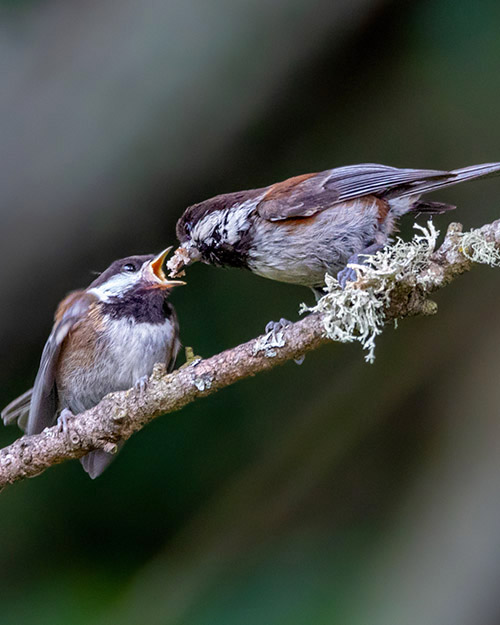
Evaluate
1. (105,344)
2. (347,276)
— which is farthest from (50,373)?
(347,276)

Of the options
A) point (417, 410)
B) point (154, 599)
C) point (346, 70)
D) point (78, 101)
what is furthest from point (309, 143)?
point (154, 599)

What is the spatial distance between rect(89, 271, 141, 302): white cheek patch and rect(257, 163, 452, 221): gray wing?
523mm

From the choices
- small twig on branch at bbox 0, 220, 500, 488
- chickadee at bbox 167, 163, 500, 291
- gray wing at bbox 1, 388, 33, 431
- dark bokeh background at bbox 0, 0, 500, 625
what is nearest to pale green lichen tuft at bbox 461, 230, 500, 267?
small twig on branch at bbox 0, 220, 500, 488

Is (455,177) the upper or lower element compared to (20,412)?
upper

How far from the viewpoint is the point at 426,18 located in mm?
2703

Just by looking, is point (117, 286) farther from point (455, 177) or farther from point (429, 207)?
point (455, 177)

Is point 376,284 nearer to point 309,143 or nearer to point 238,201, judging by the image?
point 238,201

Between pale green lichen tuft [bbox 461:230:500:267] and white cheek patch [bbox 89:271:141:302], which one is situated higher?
white cheek patch [bbox 89:271:141:302]

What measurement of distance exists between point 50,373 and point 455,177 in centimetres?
138

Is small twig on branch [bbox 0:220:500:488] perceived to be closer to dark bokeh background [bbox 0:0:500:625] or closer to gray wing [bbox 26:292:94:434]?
gray wing [bbox 26:292:94:434]

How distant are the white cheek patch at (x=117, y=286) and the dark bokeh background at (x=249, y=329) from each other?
41 cm

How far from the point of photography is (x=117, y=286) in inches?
87.6

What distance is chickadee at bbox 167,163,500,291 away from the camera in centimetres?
187

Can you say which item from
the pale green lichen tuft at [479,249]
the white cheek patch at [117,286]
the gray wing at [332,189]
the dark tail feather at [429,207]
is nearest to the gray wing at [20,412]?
the white cheek patch at [117,286]
